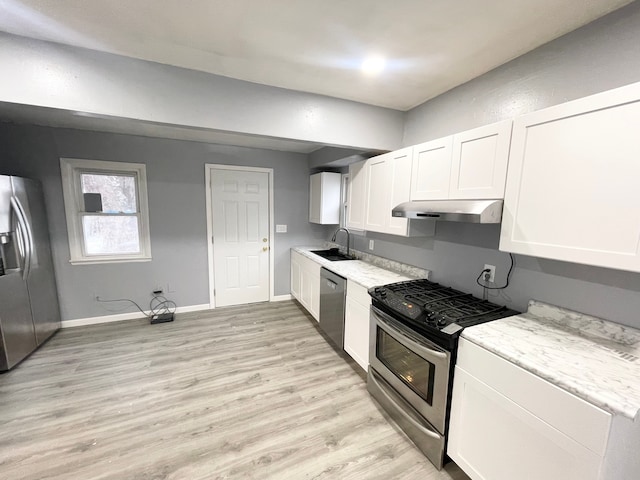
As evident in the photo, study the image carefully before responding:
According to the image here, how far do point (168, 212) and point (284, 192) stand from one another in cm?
174

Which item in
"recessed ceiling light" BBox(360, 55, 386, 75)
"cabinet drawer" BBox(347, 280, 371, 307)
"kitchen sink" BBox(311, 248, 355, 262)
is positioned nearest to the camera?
"recessed ceiling light" BBox(360, 55, 386, 75)

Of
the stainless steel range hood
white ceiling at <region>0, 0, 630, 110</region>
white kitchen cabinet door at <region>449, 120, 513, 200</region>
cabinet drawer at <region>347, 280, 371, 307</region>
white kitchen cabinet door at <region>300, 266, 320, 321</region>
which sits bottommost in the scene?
white kitchen cabinet door at <region>300, 266, 320, 321</region>

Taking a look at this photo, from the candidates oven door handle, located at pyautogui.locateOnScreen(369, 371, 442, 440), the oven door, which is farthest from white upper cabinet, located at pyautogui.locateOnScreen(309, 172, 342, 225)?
oven door handle, located at pyautogui.locateOnScreen(369, 371, 442, 440)

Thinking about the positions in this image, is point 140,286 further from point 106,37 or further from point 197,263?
point 106,37

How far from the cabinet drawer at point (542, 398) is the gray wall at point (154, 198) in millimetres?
3384

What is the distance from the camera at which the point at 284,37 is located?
157 centimetres

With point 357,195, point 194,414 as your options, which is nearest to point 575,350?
point 357,195

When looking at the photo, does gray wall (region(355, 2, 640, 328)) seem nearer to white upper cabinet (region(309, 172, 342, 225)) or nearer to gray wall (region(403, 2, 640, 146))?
gray wall (region(403, 2, 640, 146))

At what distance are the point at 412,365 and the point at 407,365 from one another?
2.3 inches

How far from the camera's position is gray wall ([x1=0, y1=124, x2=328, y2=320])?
303 cm

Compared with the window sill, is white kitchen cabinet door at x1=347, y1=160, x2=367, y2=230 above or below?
above

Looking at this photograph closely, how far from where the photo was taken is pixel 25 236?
8.62 ft

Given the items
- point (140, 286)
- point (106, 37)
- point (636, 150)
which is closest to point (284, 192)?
point (140, 286)

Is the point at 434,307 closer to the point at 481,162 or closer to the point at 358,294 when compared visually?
the point at 358,294
